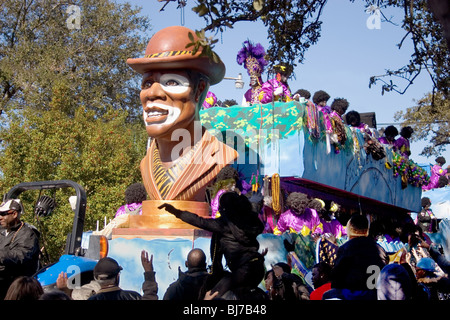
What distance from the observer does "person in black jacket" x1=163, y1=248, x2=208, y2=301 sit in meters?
4.91

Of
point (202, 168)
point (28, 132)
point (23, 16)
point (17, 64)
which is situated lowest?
point (202, 168)

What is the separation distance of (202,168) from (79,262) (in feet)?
6.24

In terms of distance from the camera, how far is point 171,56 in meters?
6.98

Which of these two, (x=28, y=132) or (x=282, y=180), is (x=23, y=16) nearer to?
(x=28, y=132)

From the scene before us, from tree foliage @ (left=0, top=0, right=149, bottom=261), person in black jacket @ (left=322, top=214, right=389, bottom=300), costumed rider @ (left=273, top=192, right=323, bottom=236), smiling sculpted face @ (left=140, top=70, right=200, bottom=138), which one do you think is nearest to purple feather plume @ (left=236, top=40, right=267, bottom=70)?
costumed rider @ (left=273, top=192, right=323, bottom=236)

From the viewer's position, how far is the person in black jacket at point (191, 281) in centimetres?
491

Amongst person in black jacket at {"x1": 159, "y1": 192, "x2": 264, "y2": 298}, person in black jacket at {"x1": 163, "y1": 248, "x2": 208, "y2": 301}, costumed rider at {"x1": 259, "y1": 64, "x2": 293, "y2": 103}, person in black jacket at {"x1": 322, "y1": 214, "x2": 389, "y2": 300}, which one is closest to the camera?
person in black jacket at {"x1": 159, "y1": 192, "x2": 264, "y2": 298}

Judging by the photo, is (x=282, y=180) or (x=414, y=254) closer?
(x=414, y=254)

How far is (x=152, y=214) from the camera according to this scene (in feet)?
23.1

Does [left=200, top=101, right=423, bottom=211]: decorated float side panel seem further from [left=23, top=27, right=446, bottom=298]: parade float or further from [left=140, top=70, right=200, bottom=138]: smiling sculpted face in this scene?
[left=140, top=70, right=200, bottom=138]: smiling sculpted face

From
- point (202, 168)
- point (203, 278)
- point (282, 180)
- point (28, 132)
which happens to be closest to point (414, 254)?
point (282, 180)

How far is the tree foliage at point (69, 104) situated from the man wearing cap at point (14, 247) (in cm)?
710

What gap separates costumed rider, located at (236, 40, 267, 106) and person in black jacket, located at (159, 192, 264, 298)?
5.73 metres

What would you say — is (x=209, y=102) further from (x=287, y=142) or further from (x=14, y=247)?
(x=14, y=247)
